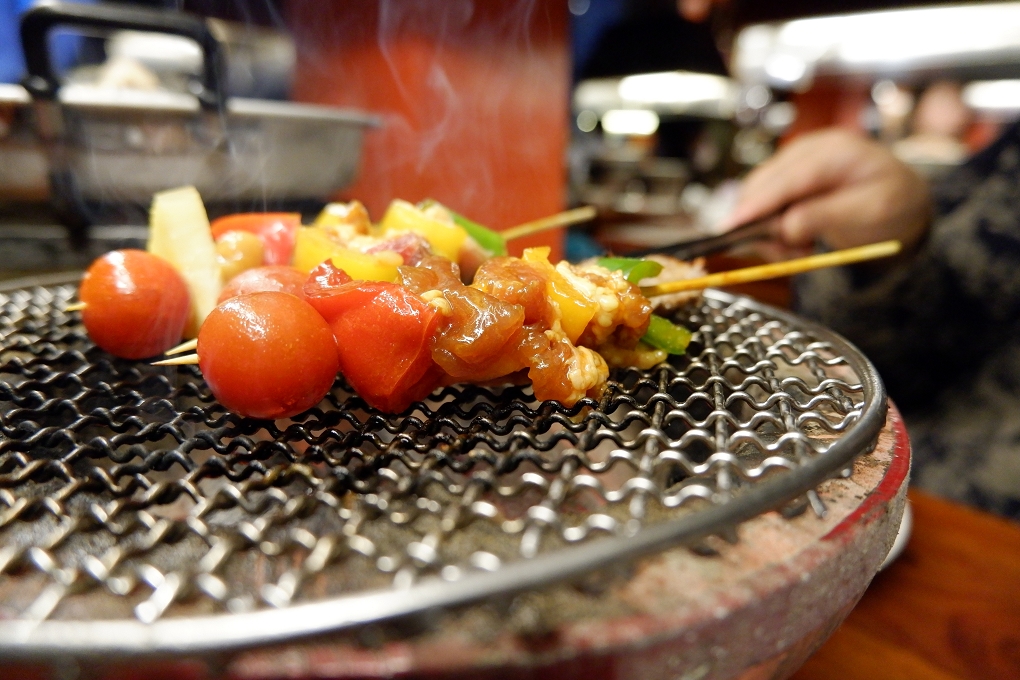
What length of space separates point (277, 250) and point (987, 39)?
1404 centimetres

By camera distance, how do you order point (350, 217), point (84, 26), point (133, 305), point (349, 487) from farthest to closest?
point (84, 26) → point (350, 217) → point (133, 305) → point (349, 487)

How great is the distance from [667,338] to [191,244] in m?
1.52

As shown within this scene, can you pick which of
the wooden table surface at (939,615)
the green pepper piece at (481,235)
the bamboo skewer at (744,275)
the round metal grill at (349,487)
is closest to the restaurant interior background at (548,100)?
the wooden table surface at (939,615)

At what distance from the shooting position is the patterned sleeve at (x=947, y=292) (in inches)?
134

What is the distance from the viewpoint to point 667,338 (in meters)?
1.78

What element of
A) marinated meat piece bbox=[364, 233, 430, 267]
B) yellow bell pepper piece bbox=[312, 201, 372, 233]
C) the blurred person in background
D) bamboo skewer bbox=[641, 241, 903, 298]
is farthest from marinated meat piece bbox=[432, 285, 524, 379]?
the blurred person in background

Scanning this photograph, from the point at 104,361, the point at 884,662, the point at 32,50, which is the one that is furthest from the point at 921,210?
the point at 32,50

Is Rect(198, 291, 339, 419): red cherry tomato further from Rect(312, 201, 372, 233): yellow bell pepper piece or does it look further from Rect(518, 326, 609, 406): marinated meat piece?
Rect(312, 201, 372, 233): yellow bell pepper piece

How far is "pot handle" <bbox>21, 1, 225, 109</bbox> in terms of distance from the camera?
7.65 feet

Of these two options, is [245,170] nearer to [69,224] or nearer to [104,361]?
[69,224]

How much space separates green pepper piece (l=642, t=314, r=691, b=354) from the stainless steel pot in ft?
7.38

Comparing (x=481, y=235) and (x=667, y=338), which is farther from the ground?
(x=481, y=235)

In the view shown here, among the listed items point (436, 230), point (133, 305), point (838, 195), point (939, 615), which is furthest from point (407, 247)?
point (838, 195)

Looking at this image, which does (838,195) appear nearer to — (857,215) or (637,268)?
(857,215)
